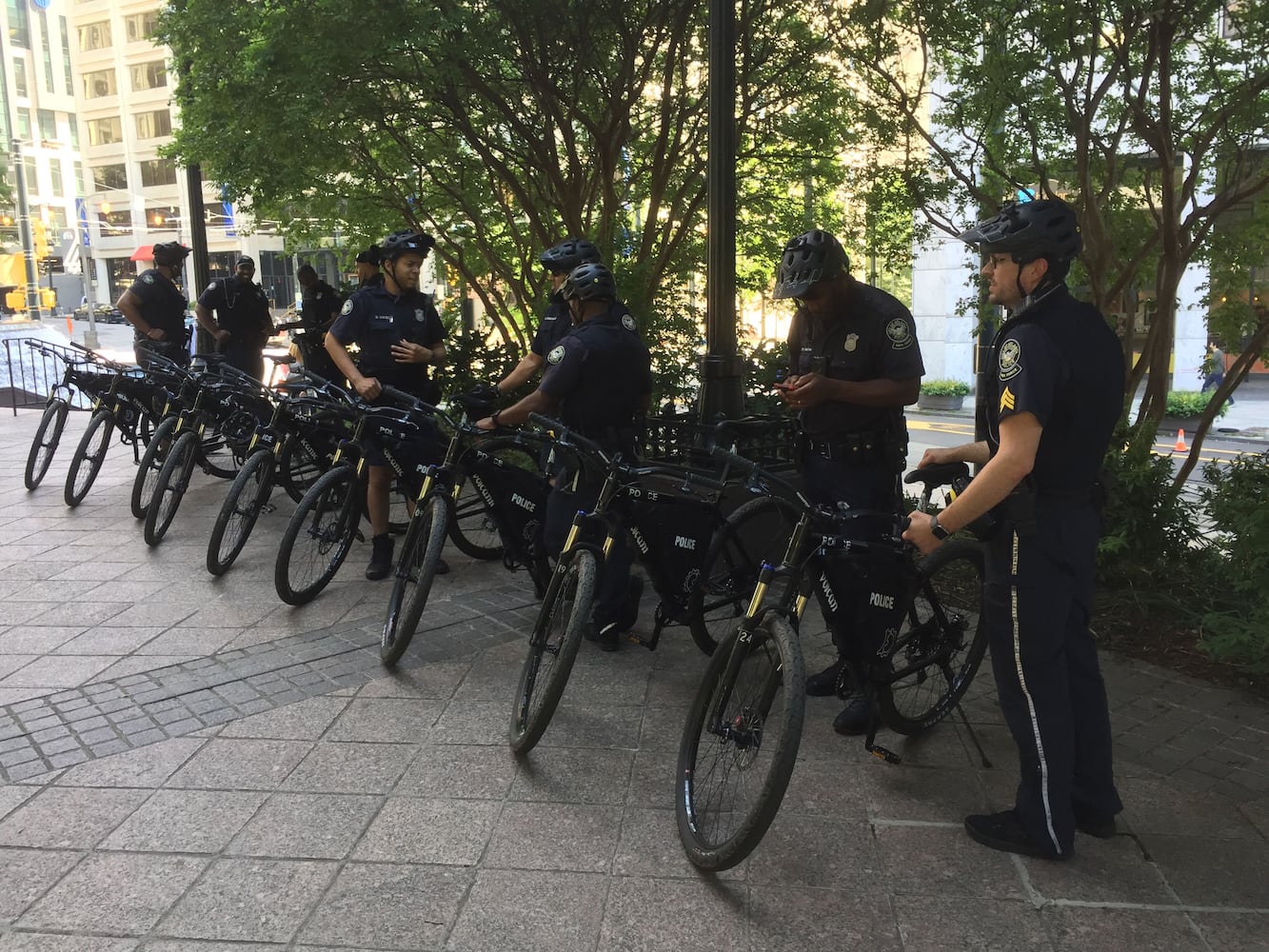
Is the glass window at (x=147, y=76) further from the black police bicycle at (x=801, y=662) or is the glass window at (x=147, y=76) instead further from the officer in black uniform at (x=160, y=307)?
the black police bicycle at (x=801, y=662)

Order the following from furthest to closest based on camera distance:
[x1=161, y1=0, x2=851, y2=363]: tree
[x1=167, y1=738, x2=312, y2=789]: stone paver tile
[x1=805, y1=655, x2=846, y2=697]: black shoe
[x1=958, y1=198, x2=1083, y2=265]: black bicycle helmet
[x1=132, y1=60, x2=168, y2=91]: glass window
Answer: [x1=132, y1=60, x2=168, y2=91]: glass window → [x1=161, y1=0, x2=851, y2=363]: tree → [x1=805, y1=655, x2=846, y2=697]: black shoe → [x1=167, y1=738, x2=312, y2=789]: stone paver tile → [x1=958, y1=198, x2=1083, y2=265]: black bicycle helmet

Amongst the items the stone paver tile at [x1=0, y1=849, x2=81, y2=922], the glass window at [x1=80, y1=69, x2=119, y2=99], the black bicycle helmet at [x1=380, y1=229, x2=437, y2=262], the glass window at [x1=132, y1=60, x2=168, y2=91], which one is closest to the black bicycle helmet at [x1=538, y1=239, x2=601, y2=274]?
the black bicycle helmet at [x1=380, y1=229, x2=437, y2=262]

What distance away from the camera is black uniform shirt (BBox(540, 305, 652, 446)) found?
452cm

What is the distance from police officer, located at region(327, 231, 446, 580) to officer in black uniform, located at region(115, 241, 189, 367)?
3798 mm

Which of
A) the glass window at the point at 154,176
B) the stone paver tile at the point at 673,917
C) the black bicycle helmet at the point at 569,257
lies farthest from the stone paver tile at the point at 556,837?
the glass window at the point at 154,176

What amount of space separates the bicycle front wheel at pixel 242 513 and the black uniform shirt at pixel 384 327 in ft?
2.62

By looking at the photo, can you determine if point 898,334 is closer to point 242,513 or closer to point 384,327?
point 384,327

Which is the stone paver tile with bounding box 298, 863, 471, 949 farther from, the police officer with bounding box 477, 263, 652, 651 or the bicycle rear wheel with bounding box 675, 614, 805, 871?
the police officer with bounding box 477, 263, 652, 651

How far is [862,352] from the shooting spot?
3.90 metres

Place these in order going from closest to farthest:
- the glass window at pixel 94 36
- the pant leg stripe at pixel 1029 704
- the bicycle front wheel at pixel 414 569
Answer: the pant leg stripe at pixel 1029 704 → the bicycle front wheel at pixel 414 569 → the glass window at pixel 94 36

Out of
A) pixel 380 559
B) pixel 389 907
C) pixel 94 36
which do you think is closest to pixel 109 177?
pixel 94 36

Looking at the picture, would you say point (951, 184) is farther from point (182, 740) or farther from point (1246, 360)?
Result: point (182, 740)

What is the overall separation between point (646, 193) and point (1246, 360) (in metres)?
6.10

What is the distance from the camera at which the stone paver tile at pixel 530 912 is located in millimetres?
2688
